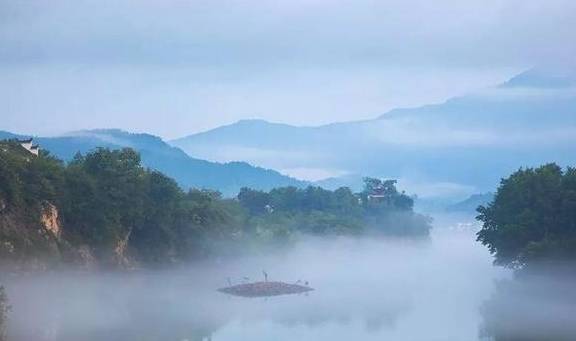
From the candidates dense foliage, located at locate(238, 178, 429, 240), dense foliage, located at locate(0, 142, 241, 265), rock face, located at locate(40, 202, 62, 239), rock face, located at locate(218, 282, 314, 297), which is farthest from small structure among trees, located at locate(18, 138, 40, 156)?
dense foliage, located at locate(238, 178, 429, 240)

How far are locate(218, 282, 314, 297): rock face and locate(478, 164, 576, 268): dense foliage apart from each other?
30.5ft

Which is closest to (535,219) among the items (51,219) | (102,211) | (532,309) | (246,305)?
(532,309)

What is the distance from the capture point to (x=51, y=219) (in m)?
48.1

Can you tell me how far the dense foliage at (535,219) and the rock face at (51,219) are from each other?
65.2 feet

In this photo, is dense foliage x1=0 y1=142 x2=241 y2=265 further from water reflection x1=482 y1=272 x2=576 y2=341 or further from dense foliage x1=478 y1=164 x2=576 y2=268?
water reflection x1=482 y1=272 x2=576 y2=341

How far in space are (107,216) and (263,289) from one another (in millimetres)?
9253

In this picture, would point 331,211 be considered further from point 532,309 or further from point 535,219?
point 532,309

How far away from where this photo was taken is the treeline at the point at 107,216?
4556 centimetres

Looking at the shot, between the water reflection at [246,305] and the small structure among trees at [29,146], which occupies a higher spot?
the small structure among trees at [29,146]

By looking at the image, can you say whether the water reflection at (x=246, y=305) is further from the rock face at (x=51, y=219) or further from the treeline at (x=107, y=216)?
the rock face at (x=51, y=219)

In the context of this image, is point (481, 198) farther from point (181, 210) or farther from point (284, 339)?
point (284, 339)

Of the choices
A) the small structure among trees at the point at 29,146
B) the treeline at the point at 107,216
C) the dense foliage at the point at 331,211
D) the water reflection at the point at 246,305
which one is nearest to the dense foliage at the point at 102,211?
the treeline at the point at 107,216

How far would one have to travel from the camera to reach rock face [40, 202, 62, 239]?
155 feet

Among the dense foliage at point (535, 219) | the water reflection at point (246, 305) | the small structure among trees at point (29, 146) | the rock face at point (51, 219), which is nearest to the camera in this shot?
the water reflection at point (246, 305)
